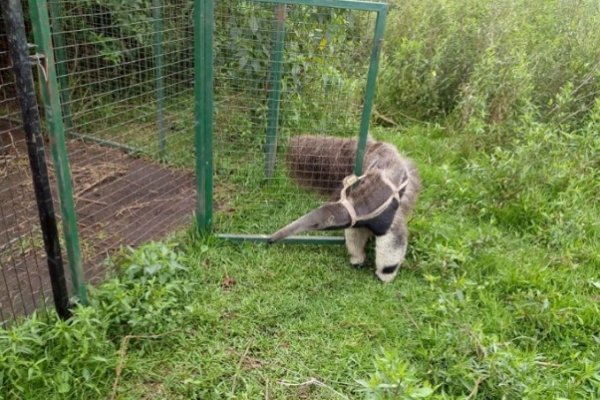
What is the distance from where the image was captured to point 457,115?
6836 mm

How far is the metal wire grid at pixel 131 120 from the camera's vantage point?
4.47 m

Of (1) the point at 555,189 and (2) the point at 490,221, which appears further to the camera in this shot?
(1) the point at 555,189

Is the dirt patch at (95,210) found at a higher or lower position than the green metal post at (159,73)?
lower

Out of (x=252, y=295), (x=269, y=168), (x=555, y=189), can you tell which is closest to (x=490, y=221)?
(x=555, y=189)

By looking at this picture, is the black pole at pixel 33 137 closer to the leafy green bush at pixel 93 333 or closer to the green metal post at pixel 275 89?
the leafy green bush at pixel 93 333

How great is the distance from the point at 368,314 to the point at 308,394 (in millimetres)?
911

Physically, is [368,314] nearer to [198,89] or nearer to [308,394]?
[308,394]

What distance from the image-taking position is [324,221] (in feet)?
13.2

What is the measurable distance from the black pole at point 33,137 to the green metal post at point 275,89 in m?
1.97

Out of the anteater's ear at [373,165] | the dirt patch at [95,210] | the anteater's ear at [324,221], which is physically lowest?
the dirt patch at [95,210]

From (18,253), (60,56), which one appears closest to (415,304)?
(18,253)

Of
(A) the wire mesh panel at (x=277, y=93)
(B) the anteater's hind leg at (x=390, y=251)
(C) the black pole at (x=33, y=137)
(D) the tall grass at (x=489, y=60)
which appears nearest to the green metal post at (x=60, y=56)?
(A) the wire mesh panel at (x=277, y=93)

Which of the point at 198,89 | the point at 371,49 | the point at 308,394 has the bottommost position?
the point at 308,394

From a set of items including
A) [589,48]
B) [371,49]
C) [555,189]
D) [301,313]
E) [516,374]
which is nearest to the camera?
[516,374]
